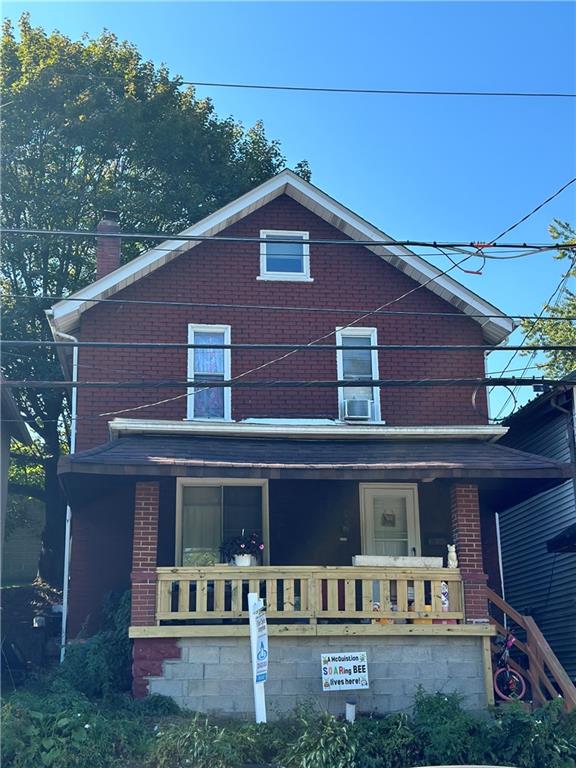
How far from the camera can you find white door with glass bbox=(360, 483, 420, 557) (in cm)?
1755

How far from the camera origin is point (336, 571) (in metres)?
14.3

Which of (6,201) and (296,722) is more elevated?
(6,201)

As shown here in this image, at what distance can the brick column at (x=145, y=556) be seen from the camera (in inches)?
542

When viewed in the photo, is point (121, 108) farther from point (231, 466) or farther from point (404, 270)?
point (231, 466)

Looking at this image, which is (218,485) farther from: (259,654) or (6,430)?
(259,654)

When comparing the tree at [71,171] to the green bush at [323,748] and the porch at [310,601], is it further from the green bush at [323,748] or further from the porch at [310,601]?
the green bush at [323,748]

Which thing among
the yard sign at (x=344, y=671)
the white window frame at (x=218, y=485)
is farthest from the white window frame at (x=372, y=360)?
the yard sign at (x=344, y=671)

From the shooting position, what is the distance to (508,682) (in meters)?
14.5

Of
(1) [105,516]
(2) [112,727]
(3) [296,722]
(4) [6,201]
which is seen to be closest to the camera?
(2) [112,727]

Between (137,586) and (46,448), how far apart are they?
52.5 feet

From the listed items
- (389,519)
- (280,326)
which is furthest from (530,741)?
(280,326)

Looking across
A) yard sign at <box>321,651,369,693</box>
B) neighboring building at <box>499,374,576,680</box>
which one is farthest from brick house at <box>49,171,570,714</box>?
neighboring building at <box>499,374,576,680</box>

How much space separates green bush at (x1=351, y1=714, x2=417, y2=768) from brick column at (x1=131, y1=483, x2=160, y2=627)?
3.40 m

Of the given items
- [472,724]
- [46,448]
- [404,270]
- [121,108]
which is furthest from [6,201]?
[472,724]
